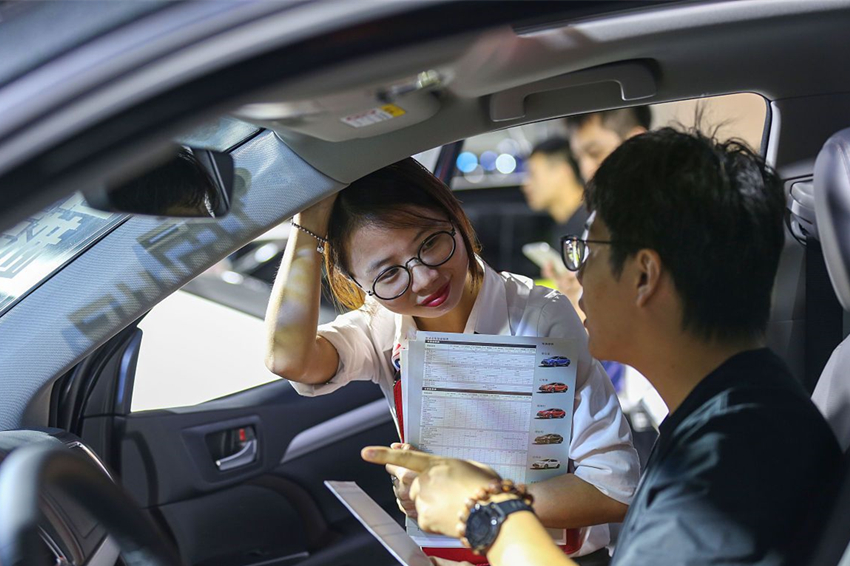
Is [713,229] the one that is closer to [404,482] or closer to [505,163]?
[404,482]

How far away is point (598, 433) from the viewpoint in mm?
1676

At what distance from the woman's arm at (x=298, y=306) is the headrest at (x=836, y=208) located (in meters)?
0.89

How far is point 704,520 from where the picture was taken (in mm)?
1054

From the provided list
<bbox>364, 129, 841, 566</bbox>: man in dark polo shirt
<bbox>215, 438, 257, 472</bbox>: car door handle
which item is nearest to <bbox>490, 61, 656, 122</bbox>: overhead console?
<bbox>364, 129, 841, 566</bbox>: man in dark polo shirt

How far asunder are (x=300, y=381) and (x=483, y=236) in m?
5.52

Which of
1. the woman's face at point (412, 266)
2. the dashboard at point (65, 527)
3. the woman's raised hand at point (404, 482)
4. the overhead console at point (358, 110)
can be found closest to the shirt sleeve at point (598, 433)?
the woman's face at point (412, 266)

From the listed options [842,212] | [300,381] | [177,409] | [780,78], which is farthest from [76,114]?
[177,409]

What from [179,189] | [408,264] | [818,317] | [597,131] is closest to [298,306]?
[408,264]

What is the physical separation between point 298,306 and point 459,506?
0.69 meters

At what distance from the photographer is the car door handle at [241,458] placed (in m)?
2.54

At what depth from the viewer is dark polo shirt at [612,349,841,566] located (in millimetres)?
1055

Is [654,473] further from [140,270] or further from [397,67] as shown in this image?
[140,270]

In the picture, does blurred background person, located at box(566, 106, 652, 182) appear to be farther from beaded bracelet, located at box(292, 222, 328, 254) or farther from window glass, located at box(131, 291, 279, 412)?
beaded bracelet, located at box(292, 222, 328, 254)

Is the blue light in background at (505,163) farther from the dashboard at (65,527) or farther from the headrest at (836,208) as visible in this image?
the dashboard at (65,527)
